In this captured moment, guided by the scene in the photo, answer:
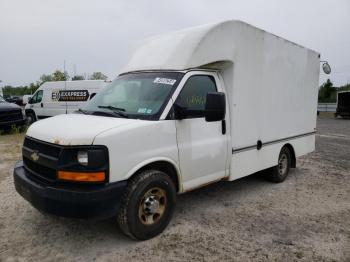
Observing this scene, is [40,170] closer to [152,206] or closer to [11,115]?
[152,206]

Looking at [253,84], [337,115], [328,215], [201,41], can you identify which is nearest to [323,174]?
[328,215]

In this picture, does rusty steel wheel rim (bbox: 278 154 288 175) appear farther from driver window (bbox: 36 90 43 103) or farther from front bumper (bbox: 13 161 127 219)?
driver window (bbox: 36 90 43 103)

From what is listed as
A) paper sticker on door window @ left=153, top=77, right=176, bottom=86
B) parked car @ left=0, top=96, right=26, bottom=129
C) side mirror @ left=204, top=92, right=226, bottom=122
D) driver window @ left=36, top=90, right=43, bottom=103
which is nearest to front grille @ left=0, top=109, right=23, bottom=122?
parked car @ left=0, top=96, right=26, bottom=129

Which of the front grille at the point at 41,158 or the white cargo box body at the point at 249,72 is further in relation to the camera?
the white cargo box body at the point at 249,72

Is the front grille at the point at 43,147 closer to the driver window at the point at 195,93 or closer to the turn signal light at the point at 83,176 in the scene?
the turn signal light at the point at 83,176

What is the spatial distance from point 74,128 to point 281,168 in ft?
15.1

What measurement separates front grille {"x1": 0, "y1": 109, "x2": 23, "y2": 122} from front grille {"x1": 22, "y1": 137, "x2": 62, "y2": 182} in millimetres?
10478

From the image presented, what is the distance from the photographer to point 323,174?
7383 mm

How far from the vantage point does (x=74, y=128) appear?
3.65 meters

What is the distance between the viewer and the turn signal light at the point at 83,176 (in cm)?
340

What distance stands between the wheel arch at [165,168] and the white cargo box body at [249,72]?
3.71 feet

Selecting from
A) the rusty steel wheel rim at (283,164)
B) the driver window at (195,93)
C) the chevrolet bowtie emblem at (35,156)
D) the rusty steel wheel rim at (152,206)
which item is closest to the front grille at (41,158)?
the chevrolet bowtie emblem at (35,156)

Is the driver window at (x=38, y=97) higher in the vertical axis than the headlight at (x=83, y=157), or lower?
higher

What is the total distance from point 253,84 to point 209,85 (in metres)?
Result: 1.10
